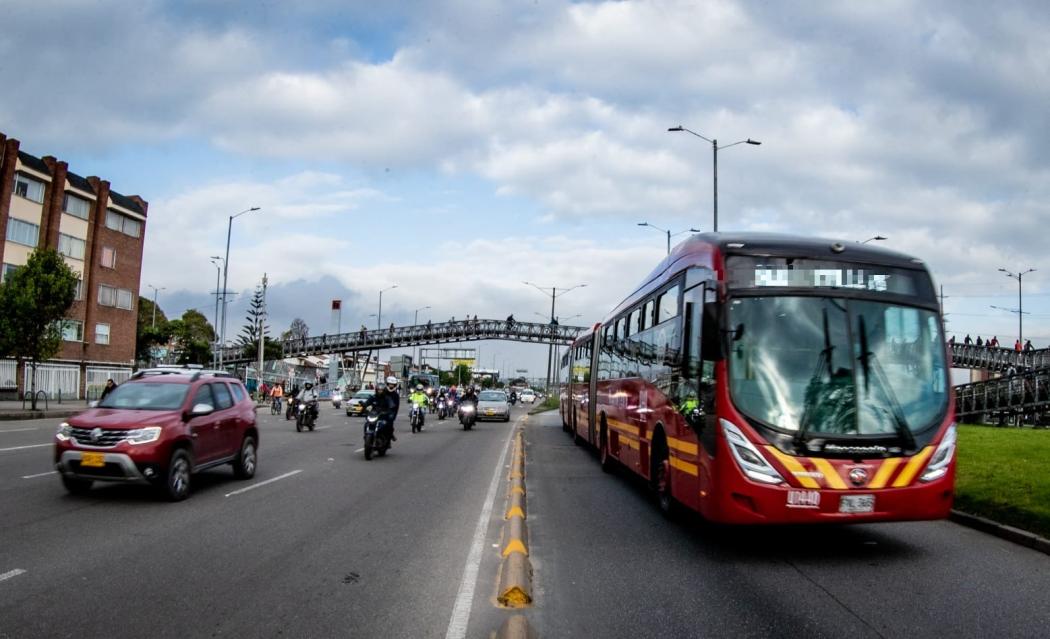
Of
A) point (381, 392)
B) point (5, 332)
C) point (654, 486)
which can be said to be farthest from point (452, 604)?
point (5, 332)

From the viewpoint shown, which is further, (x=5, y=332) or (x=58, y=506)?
(x=5, y=332)

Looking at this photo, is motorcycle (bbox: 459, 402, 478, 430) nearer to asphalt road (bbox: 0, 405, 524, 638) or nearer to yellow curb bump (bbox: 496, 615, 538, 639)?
asphalt road (bbox: 0, 405, 524, 638)

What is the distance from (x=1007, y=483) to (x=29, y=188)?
1870 inches

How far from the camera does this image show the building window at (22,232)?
42.5 metres

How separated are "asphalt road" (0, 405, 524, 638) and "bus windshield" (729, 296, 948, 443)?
2.96 metres

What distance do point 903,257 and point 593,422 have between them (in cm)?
1044

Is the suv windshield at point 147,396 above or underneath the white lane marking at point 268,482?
above

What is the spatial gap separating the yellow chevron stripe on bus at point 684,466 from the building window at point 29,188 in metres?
44.7

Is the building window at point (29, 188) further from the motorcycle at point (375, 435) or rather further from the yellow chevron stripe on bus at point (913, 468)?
the yellow chevron stripe on bus at point (913, 468)

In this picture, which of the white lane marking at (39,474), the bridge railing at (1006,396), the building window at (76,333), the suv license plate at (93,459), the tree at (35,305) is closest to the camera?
the suv license plate at (93,459)

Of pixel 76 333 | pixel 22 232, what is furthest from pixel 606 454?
pixel 76 333

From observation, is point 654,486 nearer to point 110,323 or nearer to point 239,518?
point 239,518

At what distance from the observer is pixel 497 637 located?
495 centimetres

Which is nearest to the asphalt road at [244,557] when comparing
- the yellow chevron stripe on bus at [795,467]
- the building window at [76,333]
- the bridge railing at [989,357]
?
the yellow chevron stripe on bus at [795,467]
